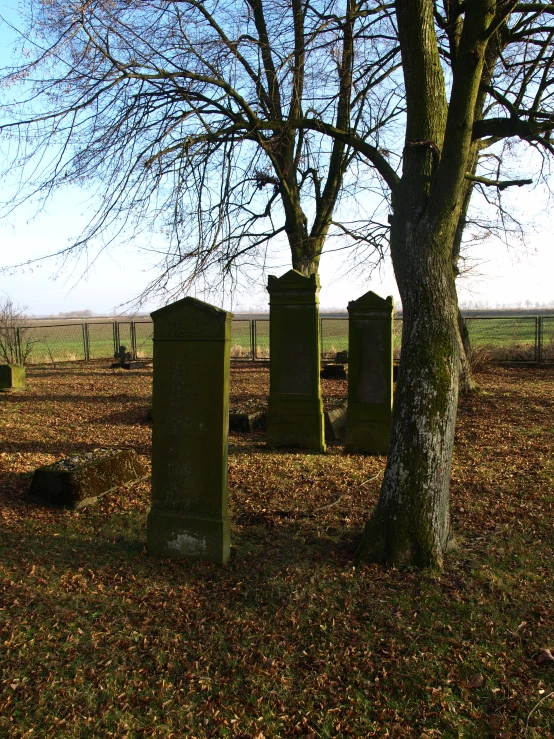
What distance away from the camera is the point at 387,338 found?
804cm

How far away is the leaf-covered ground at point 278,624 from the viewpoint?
9.39 ft

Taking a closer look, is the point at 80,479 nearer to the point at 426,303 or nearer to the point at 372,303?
the point at 426,303

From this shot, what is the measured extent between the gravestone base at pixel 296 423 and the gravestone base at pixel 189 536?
3.78 meters

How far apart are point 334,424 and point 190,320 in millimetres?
5002

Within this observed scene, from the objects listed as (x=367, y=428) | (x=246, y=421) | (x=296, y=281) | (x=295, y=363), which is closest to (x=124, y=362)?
(x=246, y=421)

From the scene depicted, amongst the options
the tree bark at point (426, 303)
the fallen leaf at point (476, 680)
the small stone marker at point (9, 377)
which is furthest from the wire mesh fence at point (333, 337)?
the small stone marker at point (9, 377)

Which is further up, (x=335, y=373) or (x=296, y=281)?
(x=296, y=281)

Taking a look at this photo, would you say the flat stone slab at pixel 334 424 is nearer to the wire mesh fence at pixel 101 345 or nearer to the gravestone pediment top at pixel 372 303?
the gravestone pediment top at pixel 372 303

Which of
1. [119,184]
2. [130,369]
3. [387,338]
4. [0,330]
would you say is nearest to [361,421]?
[387,338]

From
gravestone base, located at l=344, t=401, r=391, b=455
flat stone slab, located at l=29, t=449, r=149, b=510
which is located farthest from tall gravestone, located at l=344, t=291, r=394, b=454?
flat stone slab, located at l=29, t=449, r=149, b=510

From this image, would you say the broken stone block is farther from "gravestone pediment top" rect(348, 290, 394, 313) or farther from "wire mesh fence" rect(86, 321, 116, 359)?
"wire mesh fence" rect(86, 321, 116, 359)

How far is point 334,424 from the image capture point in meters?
9.02

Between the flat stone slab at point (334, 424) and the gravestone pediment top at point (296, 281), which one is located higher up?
the gravestone pediment top at point (296, 281)

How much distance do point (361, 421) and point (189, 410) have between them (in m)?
4.20
